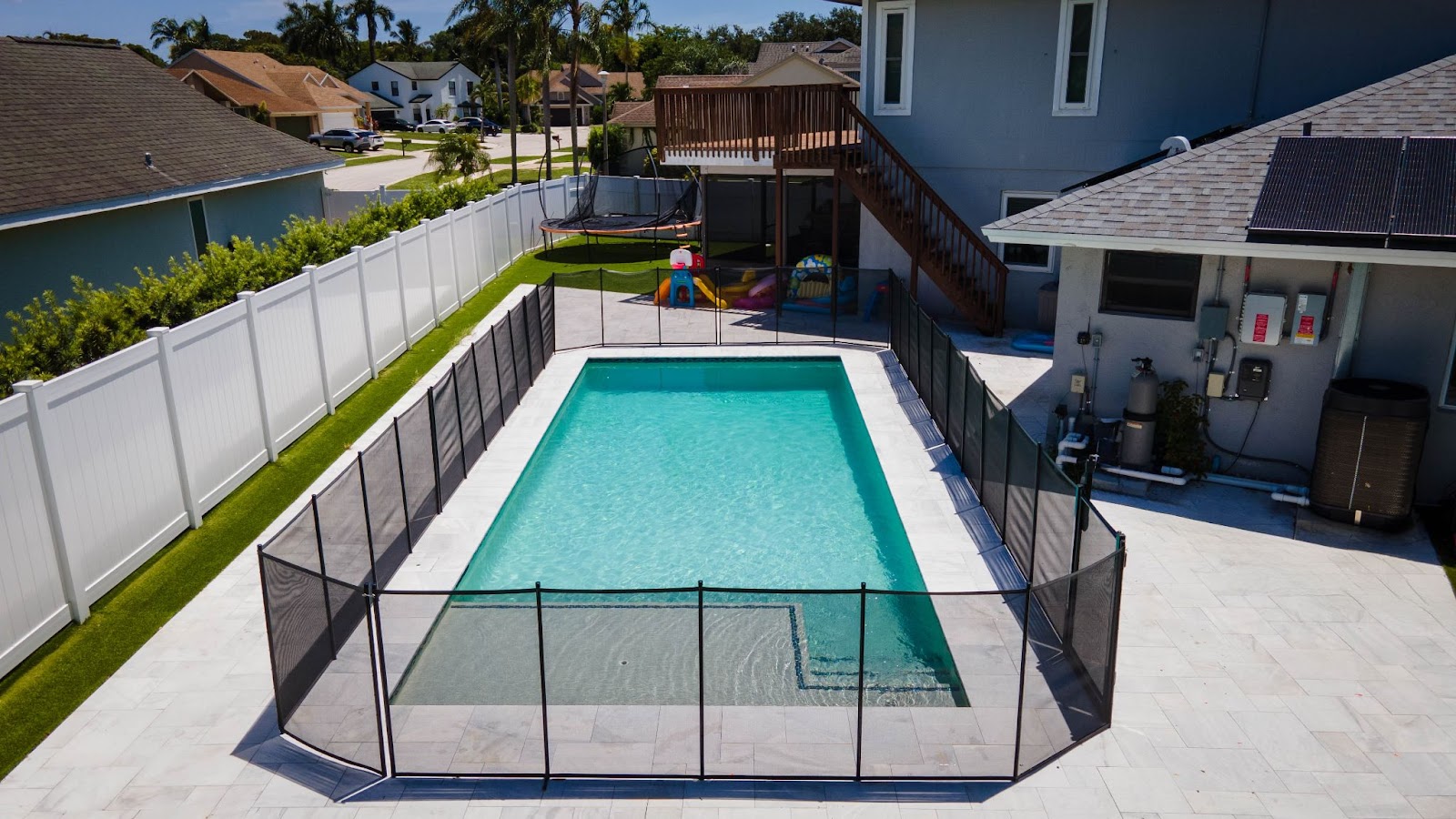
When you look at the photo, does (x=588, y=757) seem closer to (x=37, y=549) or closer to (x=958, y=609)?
(x=958, y=609)

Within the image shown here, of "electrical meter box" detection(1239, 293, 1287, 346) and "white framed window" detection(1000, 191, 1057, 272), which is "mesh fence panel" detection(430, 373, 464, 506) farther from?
"white framed window" detection(1000, 191, 1057, 272)

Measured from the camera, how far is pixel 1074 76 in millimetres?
19797

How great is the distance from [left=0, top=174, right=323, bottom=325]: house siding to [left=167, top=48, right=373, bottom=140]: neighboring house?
3750 cm

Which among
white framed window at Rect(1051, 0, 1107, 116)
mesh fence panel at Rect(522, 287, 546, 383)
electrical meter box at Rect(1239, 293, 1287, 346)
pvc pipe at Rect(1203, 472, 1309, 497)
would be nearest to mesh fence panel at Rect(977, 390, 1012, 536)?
pvc pipe at Rect(1203, 472, 1309, 497)

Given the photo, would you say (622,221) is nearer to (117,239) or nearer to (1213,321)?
(117,239)

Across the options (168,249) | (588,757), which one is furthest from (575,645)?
(168,249)

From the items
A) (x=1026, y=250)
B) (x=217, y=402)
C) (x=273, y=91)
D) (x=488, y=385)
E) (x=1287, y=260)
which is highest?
(x=273, y=91)

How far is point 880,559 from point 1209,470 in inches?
179

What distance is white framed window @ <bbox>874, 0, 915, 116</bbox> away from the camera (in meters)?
20.8

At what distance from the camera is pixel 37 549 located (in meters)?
8.66

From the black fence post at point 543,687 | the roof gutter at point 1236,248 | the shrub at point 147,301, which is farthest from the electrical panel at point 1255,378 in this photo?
the shrub at point 147,301

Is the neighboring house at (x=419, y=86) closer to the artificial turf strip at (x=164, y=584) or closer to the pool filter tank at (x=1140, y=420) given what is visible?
the artificial turf strip at (x=164, y=584)

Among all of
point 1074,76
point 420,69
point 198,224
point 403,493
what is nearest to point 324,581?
point 403,493

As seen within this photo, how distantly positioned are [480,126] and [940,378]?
6719 cm
